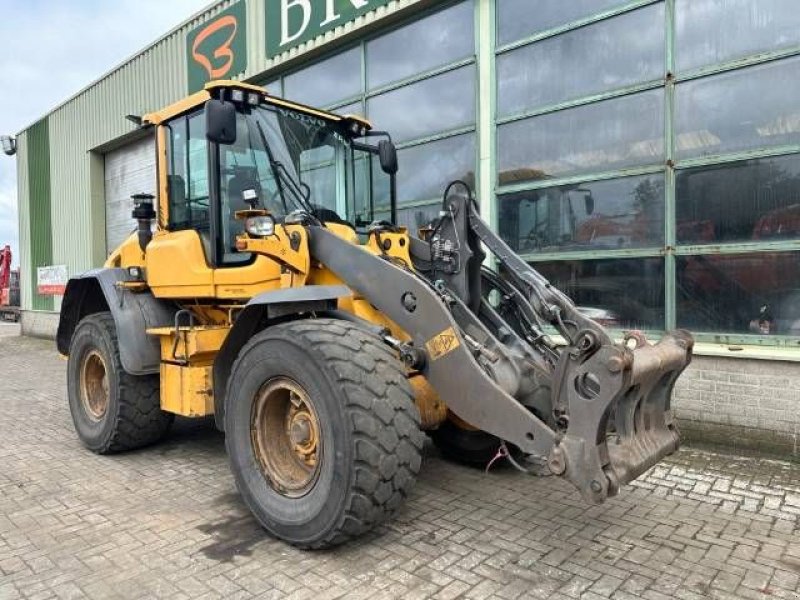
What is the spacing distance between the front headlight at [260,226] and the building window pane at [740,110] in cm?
421

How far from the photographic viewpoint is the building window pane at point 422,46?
25.7 feet

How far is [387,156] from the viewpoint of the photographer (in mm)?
5492

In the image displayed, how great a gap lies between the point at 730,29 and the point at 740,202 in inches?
64.3

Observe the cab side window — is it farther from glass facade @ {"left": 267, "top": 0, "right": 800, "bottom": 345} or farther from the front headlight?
glass facade @ {"left": 267, "top": 0, "right": 800, "bottom": 345}

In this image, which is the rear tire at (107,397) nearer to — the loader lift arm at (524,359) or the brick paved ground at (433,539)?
the brick paved ground at (433,539)

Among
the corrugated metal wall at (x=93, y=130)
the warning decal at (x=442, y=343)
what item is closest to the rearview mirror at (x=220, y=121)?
the warning decal at (x=442, y=343)

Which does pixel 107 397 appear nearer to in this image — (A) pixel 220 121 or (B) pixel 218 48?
(A) pixel 220 121

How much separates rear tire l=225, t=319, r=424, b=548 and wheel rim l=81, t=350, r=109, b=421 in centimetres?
260

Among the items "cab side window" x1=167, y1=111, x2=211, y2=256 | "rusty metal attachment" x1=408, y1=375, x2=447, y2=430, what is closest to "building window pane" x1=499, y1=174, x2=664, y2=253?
"rusty metal attachment" x1=408, y1=375, x2=447, y2=430

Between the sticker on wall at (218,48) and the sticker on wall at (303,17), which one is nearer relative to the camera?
the sticker on wall at (303,17)

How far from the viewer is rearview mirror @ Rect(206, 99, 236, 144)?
3.95 meters

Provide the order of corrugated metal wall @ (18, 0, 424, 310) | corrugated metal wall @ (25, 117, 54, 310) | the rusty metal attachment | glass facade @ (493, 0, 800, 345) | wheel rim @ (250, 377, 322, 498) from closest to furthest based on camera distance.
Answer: wheel rim @ (250, 377, 322, 498), the rusty metal attachment, glass facade @ (493, 0, 800, 345), corrugated metal wall @ (18, 0, 424, 310), corrugated metal wall @ (25, 117, 54, 310)

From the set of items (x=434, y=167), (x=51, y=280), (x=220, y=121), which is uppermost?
(x=434, y=167)

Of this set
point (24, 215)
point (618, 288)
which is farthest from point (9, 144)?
point (618, 288)
